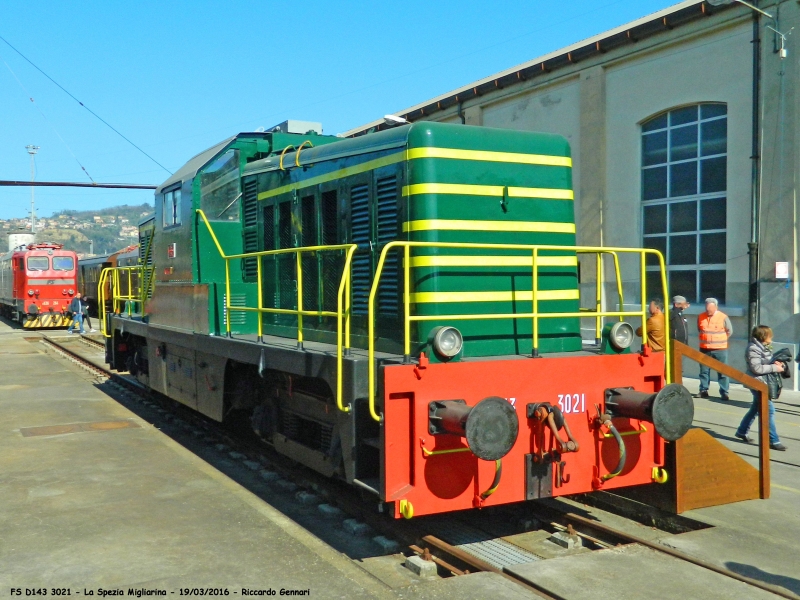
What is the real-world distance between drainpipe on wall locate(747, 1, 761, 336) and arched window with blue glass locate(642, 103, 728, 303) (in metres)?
0.78

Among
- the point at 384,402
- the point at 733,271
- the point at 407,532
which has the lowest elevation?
the point at 407,532

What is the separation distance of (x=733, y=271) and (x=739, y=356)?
Answer: 1.45m

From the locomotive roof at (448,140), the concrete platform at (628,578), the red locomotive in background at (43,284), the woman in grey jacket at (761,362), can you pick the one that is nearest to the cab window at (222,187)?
the locomotive roof at (448,140)

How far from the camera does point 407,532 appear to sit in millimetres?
5547

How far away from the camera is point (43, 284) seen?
2917 centimetres

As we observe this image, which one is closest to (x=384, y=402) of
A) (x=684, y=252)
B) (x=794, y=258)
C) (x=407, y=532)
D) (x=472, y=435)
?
(x=472, y=435)

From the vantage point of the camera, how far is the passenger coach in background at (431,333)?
16.1 feet

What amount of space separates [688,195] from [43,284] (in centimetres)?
2405

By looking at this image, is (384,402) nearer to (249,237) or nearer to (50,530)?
(50,530)

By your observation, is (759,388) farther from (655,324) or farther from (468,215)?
(468,215)

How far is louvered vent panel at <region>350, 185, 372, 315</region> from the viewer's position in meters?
6.20

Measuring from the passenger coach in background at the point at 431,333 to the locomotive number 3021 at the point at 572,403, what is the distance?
0.6 inches

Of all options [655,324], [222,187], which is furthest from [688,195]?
[222,187]

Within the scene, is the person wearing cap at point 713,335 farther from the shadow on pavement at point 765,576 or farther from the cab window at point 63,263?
the cab window at point 63,263
